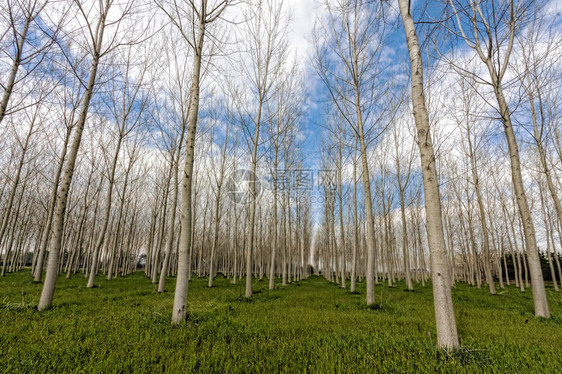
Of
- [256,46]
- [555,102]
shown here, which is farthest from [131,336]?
[555,102]

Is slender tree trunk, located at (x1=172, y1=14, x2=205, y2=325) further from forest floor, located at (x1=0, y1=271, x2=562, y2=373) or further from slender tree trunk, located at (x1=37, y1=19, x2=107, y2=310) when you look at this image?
slender tree trunk, located at (x1=37, y1=19, x2=107, y2=310)

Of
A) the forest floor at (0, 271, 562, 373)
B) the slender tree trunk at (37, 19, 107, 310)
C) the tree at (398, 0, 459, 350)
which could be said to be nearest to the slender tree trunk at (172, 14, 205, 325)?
the forest floor at (0, 271, 562, 373)

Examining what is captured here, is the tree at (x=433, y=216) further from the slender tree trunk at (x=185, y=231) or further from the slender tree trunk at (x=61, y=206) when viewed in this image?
the slender tree trunk at (x=61, y=206)

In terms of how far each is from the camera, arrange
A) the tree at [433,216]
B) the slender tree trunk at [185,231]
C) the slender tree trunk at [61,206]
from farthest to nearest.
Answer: the slender tree trunk at [61,206]
the slender tree trunk at [185,231]
the tree at [433,216]

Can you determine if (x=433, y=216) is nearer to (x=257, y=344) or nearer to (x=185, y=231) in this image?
(x=257, y=344)

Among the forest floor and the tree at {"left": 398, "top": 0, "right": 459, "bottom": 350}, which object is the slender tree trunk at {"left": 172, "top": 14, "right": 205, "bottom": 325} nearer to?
the forest floor

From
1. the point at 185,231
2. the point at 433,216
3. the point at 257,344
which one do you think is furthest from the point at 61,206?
the point at 433,216

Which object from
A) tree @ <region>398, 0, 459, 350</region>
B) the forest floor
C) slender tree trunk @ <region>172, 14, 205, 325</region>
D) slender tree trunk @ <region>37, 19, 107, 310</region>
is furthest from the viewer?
slender tree trunk @ <region>37, 19, 107, 310</region>

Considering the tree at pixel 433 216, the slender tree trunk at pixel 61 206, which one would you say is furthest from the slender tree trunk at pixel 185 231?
the tree at pixel 433 216

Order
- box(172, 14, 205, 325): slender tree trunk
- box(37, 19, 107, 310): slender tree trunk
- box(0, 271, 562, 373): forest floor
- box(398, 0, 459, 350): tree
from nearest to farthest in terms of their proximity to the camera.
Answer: box(0, 271, 562, 373): forest floor → box(398, 0, 459, 350): tree → box(172, 14, 205, 325): slender tree trunk → box(37, 19, 107, 310): slender tree trunk

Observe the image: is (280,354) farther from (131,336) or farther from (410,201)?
(410,201)

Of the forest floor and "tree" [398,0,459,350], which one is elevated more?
"tree" [398,0,459,350]

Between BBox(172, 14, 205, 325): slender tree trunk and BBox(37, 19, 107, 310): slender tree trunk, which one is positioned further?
BBox(37, 19, 107, 310): slender tree trunk

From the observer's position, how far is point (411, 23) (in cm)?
354
